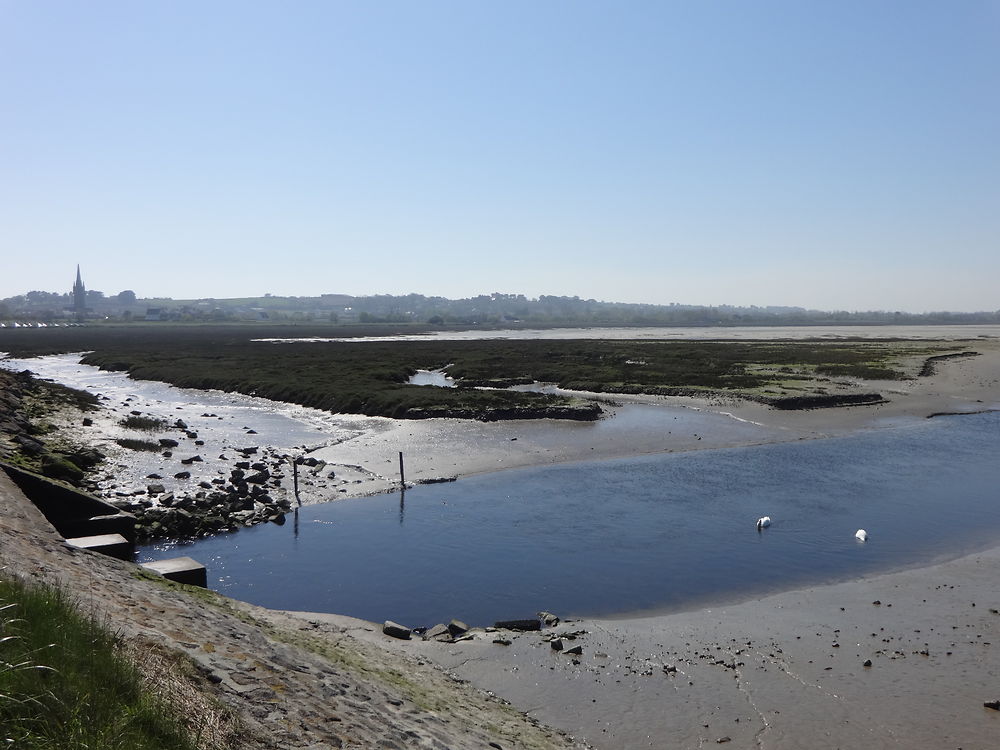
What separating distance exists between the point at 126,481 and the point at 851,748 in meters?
25.9

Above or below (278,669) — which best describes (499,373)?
above

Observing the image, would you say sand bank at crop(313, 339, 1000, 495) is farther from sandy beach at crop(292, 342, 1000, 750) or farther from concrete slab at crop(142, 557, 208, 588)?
sandy beach at crop(292, 342, 1000, 750)

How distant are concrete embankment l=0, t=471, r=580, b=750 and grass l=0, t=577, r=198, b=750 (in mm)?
814

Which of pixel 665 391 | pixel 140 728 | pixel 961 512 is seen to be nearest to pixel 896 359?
pixel 665 391

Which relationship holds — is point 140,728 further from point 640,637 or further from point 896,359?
point 896,359

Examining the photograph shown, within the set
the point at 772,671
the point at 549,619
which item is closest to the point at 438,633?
the point at 549,619

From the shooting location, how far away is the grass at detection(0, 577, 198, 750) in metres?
5.22

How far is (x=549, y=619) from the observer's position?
51.6 feet

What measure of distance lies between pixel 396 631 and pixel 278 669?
17.0 feet

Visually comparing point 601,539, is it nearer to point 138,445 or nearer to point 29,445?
point 29,445

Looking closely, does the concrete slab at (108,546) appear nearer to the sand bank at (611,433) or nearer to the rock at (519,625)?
the rock at (519,625)

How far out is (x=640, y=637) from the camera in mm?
14758

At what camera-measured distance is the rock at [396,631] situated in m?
14.8

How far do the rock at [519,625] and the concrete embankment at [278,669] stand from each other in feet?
8.39
